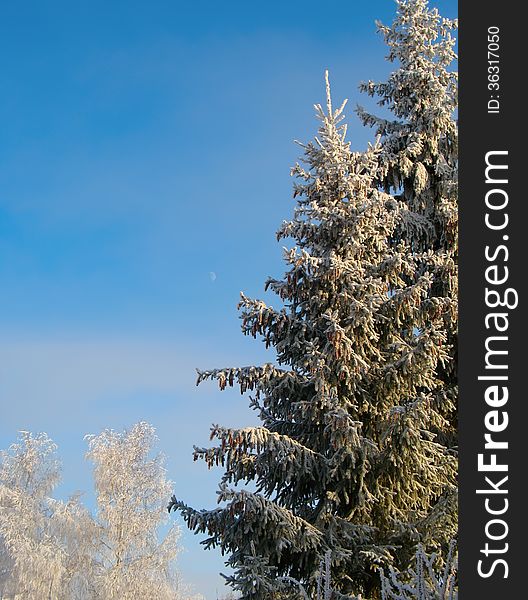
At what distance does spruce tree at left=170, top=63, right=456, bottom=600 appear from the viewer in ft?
33.7

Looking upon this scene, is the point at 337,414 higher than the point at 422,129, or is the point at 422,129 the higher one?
the point at 422,129

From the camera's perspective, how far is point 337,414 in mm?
10297

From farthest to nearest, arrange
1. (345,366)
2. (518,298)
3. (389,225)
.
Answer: (389,225), (345,366), (518,298)

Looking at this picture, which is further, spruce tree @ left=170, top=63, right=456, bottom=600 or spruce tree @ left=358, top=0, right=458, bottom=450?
spruce tree @ left=358, top=0, right=458, bottom=450

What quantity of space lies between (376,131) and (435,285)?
3.79 m

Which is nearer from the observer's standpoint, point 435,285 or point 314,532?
point 314,532

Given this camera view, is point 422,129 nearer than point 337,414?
No

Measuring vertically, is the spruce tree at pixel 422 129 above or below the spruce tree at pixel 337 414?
above

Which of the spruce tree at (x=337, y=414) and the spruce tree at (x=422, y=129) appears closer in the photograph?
the spruce tree at (x=337, y=414)

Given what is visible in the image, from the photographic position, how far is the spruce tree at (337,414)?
1027 cm

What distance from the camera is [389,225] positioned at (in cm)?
1218

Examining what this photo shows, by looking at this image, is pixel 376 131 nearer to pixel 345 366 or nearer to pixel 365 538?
pixel 345 366

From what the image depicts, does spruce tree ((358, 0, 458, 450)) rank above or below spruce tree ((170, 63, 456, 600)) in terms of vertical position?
above

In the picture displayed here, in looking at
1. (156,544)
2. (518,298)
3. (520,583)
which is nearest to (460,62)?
(518,298)
